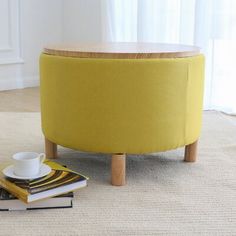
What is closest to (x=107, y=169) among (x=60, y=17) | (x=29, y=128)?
(x=29, y=128)

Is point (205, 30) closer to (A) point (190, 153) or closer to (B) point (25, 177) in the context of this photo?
(A) point (190, 153)

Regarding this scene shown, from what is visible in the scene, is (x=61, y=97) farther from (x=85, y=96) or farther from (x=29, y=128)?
(x=29, y=128)

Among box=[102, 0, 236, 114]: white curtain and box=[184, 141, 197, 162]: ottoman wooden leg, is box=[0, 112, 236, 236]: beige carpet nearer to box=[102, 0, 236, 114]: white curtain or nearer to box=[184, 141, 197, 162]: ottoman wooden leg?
box=[184, 141, 197, 162]: ottoman wooden leg

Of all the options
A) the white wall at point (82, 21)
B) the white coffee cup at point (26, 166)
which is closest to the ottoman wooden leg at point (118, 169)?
the white coffee cup at point (26, 166)

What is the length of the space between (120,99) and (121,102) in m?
0.01

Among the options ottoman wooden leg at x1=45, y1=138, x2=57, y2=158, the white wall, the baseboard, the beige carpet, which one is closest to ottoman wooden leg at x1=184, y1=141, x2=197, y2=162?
the beige carpet

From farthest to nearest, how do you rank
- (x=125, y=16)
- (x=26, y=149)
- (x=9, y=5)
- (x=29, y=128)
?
(x=9, y=5)
(x=125, y=16)
(x=29, y=128)
(x=26, y=149)

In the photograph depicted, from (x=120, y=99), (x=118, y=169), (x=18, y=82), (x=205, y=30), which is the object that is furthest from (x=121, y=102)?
(x=18, y=82)

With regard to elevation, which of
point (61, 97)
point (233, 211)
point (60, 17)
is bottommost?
point (233, 211)

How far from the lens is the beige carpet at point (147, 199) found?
4.11 ft

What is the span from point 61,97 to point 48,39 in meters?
2.30

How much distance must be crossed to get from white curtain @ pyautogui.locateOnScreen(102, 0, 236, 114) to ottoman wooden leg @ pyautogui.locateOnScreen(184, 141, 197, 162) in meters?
1.00

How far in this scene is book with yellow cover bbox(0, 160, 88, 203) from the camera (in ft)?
4.32

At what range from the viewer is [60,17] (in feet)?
12.5
